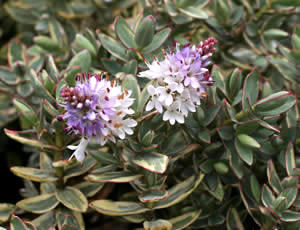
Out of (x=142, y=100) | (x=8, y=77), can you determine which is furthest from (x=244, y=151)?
(x=8, y=77)

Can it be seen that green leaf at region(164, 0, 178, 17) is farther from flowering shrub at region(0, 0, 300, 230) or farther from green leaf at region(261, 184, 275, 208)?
green leaf at region(261, 184, 275, 208)

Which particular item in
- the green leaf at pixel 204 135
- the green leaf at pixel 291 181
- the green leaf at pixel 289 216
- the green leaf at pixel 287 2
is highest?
the green leaf at pixel 287 2

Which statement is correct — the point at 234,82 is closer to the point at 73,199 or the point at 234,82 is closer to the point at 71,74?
the point at 71,74

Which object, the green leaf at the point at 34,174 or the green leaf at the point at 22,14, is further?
the green leaf at the point at 22,14

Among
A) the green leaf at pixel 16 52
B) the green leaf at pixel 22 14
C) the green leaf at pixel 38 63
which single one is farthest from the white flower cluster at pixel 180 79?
Answer: the green leaf at pixel 22 14

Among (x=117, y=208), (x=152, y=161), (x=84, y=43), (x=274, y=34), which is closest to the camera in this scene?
(x=152, y=161)

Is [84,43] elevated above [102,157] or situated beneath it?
elevated above

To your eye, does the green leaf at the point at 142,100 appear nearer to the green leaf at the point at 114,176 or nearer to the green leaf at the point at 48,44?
the green leaf at the point at 114,176
